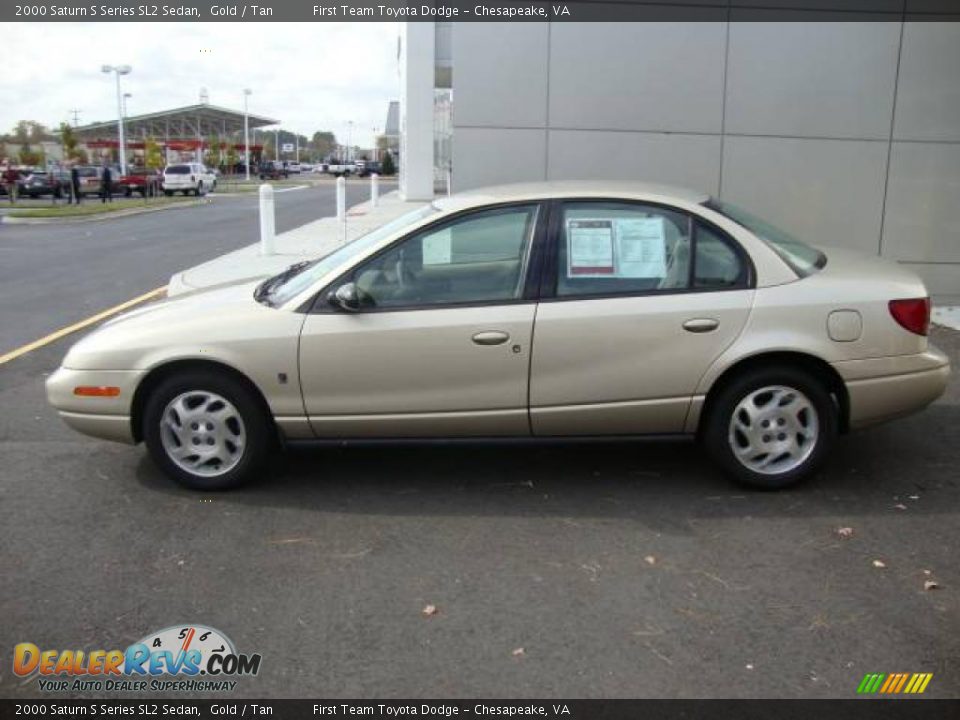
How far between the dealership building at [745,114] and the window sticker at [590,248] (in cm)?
478

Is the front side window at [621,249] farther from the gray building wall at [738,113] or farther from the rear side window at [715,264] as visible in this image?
the gray building wall at [738,113]

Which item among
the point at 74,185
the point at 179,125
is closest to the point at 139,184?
the point at 74,185

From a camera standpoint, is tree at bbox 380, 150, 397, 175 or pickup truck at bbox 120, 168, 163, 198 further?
tree at bbox 380, 150, 397, 175

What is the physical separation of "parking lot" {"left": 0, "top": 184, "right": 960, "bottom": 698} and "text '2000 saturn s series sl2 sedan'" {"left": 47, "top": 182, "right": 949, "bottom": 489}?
349 mm

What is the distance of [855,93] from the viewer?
31.1ft

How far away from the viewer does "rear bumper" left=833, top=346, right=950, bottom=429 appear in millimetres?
4543

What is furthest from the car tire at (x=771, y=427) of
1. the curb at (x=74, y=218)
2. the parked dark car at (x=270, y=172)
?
the parked dark car at (x=270, y=172)

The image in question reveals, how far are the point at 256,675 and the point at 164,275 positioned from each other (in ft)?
37.0

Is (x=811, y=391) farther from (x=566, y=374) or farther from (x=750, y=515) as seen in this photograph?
(x=566, y=374)

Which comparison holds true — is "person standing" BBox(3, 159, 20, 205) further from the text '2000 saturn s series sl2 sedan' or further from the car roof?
the car roof

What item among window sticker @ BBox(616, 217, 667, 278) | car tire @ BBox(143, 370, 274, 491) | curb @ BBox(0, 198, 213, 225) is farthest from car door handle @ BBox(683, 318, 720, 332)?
curb @ BBox(0, 198, 213, 225)

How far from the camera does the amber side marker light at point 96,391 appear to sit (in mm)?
4578

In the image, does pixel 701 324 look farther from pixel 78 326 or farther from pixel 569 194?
pixel 78 326

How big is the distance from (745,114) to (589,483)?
6027 millimetres
